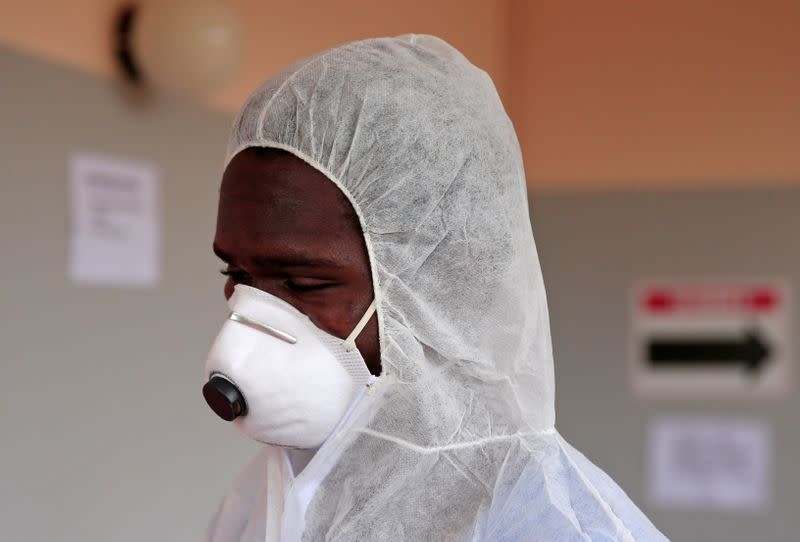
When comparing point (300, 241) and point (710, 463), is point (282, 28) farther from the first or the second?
point (710, 463)

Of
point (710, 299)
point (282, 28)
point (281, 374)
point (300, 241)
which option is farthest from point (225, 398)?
point (710, 299)

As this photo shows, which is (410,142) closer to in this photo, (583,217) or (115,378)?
(115,378)

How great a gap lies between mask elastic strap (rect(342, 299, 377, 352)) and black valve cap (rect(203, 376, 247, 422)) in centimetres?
11

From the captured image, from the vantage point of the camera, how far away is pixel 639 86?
2.75m

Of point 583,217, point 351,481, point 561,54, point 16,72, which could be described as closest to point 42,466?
point 16,72

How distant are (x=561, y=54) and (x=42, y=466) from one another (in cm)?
188

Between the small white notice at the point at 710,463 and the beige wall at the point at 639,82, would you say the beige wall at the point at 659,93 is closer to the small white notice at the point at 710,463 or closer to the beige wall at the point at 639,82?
the beige wall at the point at 639,82

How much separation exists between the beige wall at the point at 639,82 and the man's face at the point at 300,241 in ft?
5.33

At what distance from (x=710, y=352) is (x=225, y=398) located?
6.82 ft

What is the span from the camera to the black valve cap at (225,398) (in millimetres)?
925

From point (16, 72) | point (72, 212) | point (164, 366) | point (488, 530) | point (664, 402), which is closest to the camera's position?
point (488, 530)

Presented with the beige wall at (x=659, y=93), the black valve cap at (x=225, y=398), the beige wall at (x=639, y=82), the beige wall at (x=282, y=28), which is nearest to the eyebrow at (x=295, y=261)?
the black valve cap at (x=225, y=398)

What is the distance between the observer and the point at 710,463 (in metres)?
2.71

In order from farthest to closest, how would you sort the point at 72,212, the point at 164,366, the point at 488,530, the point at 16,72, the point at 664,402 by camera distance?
the point at 664,402 → the point at 164,366 → the point at 72,212 → the point at 16,72 → the point at 488,530
